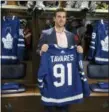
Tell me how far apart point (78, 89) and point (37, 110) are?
1.88 feet

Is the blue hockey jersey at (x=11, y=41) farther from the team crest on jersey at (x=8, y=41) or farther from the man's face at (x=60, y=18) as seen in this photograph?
the man's face at (x=60, y=18)

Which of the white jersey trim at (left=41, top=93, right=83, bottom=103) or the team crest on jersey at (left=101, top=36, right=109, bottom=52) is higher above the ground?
the team crest on jersey at (left=101, top=36, right=109, bottom=52)

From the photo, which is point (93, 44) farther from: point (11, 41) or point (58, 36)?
point (11, 41)

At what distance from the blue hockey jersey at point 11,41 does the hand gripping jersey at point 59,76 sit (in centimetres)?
53

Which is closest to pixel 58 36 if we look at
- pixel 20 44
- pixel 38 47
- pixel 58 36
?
pixel 58 36

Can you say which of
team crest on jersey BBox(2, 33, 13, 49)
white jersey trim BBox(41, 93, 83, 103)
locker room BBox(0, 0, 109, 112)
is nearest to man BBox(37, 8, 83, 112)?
locker room BBox(0, 0, 109, 112)

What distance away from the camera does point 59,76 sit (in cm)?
221

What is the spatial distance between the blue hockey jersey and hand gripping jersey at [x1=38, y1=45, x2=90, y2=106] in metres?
0.53

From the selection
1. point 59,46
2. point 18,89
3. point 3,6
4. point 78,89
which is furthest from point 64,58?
point 3,6

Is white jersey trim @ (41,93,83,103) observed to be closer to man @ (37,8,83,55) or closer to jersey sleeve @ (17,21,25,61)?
man @ (37,8,83,55)

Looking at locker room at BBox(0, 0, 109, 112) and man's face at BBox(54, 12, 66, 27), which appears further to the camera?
locker room at BBox(0, 0, 109, 112)

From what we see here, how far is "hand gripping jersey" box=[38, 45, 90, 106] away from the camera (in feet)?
7.17

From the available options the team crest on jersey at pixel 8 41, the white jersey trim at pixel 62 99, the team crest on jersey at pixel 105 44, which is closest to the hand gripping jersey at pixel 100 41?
the team crest on jersey at pixel 105 44

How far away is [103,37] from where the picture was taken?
2.69 meters
